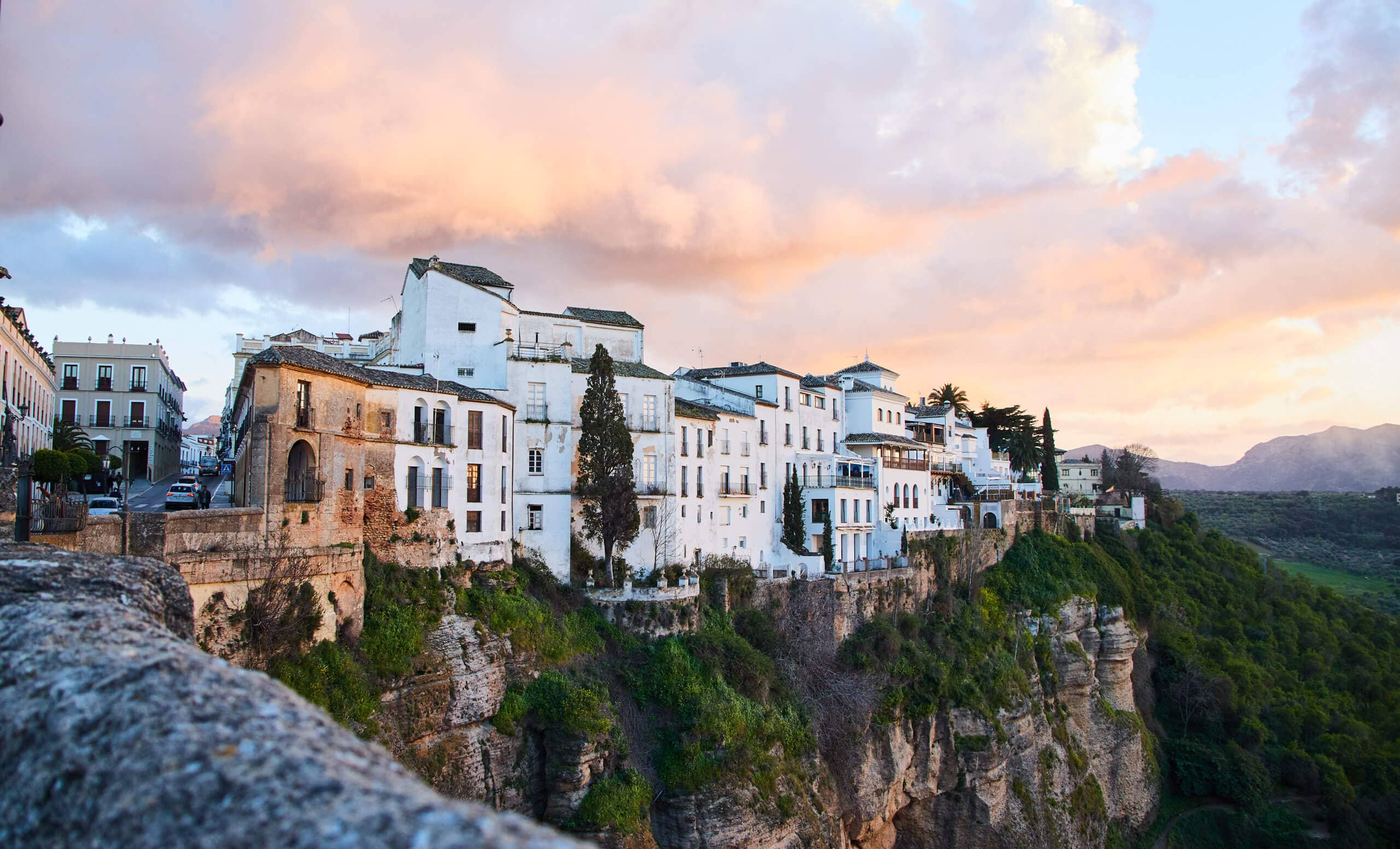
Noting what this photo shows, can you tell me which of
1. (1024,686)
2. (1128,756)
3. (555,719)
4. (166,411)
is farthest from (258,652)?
(1128,756)

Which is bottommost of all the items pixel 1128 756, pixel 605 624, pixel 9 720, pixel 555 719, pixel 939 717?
pixel 1128 756

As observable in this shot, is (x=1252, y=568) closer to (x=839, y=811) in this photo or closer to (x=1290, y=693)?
(x=1290, y=693)

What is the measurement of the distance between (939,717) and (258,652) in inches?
1293

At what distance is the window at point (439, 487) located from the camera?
31.4 m

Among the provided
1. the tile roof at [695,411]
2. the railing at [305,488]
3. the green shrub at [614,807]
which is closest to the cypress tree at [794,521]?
the tile roof at [695,411]

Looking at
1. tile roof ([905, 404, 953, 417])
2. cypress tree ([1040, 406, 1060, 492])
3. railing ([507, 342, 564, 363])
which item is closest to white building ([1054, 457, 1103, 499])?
cypress tree ([1040, 406, 1060, 492])

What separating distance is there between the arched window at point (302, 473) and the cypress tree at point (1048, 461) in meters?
67.7

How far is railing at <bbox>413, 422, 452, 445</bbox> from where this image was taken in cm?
3097

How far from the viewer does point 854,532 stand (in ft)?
169

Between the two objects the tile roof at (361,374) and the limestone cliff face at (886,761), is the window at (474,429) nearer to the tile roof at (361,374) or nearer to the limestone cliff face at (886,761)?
the tile roof at (361,374)

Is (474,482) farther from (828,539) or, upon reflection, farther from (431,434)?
(828,539)

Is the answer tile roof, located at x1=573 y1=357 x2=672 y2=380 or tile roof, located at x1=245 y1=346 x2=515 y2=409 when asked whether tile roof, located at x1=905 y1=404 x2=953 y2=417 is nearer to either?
tile roof, located at x1=573 y1=357 x2=672 y2=380

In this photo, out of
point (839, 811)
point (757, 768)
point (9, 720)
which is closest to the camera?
point (9, 720)

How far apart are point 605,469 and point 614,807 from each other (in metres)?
13.1
